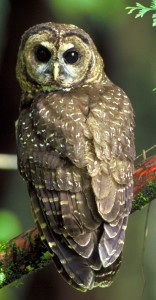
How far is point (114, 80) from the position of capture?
4.66 metres

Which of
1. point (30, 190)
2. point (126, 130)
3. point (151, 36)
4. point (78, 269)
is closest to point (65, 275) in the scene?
point (78, 269)

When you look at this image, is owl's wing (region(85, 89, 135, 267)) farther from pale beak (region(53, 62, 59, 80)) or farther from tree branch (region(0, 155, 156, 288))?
pale beak (region(53, 62, 59, 80))

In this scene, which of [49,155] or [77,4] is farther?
[77,4]

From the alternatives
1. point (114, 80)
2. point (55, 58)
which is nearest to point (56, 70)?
point (55, 58)

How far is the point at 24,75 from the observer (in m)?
3.83

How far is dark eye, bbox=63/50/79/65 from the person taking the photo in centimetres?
366

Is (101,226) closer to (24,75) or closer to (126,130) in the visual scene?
(126,130)

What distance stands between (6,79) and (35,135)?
42.9 inches

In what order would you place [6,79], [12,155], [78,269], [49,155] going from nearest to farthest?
[78,269] → [49,155] → [12,155] → [6,79]

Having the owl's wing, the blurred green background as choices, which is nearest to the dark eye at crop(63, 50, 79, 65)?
the owl's wing

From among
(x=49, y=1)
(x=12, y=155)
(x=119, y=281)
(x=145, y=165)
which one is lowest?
(x=119, y=281)

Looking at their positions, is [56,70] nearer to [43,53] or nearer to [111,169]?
[43,53]

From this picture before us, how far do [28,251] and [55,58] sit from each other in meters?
0.88

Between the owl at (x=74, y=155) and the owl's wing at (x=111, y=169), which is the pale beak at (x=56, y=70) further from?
the owl's wing at (x=111, y=169)
